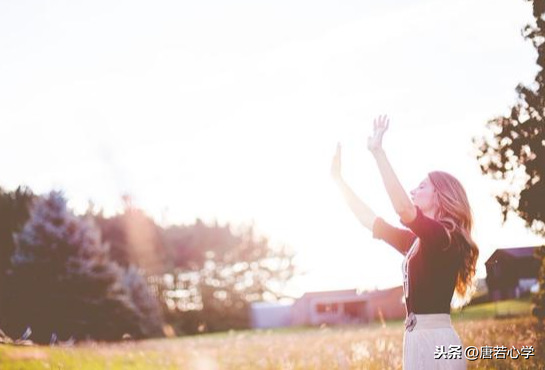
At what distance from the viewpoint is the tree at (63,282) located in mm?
26125

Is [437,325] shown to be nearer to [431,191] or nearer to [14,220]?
[431,191]

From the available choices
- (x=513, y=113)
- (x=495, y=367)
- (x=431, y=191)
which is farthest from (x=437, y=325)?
(x=513, y=113)

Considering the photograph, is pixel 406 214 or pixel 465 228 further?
pixel 465 228

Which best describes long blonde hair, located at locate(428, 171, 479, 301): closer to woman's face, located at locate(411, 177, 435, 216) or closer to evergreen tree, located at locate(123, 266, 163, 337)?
woman's face, located at locate(411, 177, 435, 216)

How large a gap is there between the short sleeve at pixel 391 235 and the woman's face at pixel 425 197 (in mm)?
233

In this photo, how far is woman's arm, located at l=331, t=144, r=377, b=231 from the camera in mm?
3346

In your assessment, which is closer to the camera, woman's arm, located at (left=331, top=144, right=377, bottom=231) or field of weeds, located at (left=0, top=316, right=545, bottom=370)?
woman's arm, located at (left=331, top=144, right=377, bottom=231)

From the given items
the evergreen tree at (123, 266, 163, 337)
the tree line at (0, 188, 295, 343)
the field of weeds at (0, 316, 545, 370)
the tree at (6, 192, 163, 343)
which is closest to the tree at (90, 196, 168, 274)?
the tree line at (0, 188, 295, 343)

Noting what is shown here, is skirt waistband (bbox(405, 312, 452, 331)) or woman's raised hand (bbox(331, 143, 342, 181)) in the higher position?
woman's raised hand (bbox(331, 143, 342, 181))

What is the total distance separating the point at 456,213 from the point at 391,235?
0.43m

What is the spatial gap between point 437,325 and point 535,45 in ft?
44.3

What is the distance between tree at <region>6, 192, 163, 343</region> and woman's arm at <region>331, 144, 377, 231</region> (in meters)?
24.8

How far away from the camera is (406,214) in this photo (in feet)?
8.50

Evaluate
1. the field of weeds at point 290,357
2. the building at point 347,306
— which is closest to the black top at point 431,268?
the field of weeds at point 290,357
